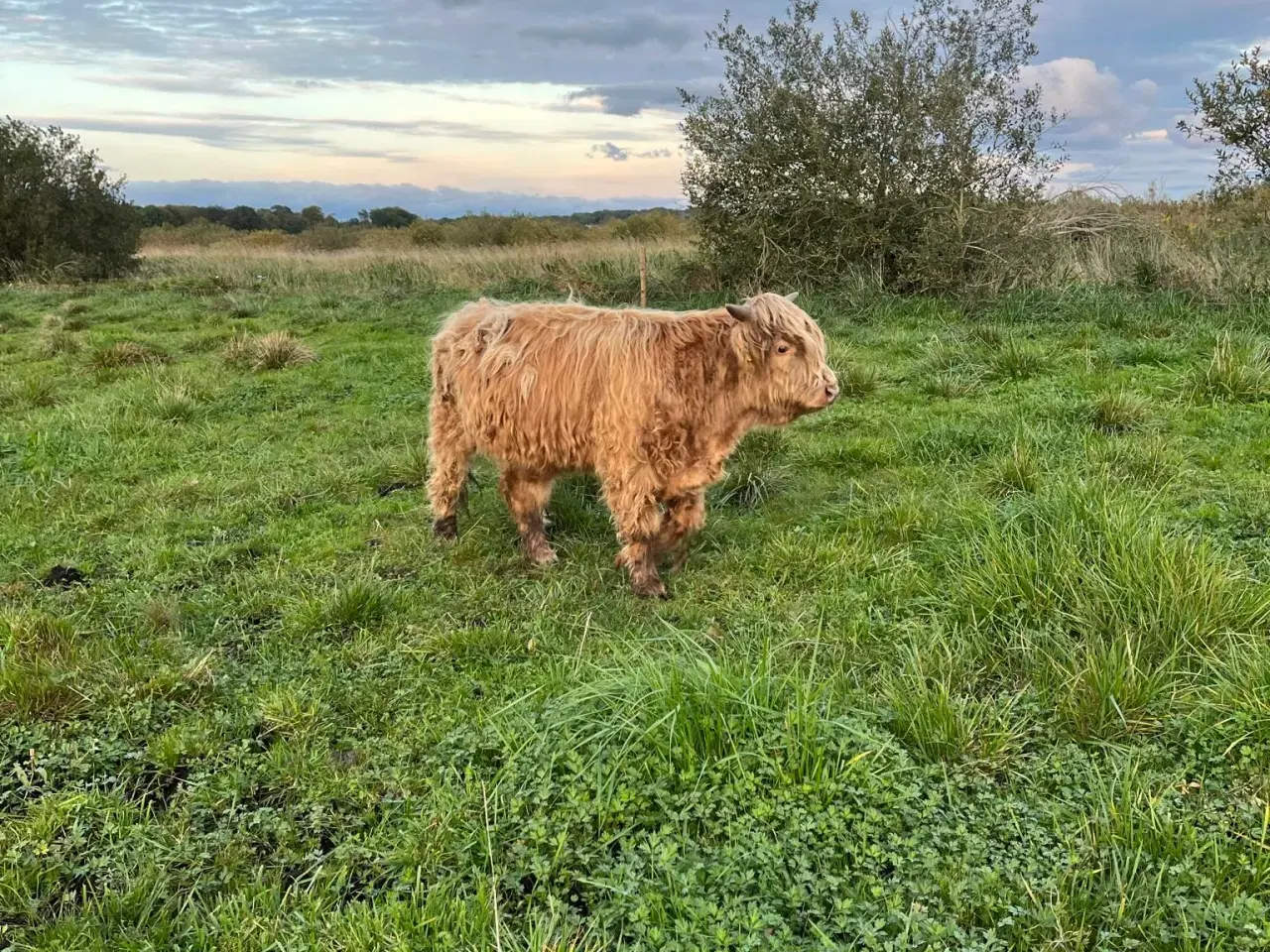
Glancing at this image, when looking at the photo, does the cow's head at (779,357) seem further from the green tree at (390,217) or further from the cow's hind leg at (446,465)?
the green tree at (390,217)

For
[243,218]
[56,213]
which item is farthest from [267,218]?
[56,213]

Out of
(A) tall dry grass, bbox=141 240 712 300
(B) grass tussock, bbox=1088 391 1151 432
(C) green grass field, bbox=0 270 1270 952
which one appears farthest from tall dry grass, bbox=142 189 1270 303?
(B) grass tussock, bbox=1088 391 1151 432

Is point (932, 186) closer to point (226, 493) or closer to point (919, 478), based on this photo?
point (919, 478)

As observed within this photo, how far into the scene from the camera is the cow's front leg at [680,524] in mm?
4543

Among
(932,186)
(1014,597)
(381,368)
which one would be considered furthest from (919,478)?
(932,186)

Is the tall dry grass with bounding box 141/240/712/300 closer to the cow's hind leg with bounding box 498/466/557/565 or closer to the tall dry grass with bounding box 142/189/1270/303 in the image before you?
the tall dry grass with bounding box 142/189/1270/303

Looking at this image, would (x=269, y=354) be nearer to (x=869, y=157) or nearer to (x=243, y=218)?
(x=869, y=157)

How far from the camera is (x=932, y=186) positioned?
11.8 m

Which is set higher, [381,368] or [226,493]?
[381,368]

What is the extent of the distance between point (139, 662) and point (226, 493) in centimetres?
251

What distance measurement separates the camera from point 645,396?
4332mm

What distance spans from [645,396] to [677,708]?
2046 millimetres

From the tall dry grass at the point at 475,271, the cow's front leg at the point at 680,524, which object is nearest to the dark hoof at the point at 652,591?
→ the cow's front leg at the point at 680,524

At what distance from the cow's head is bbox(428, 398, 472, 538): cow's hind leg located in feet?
5.79
